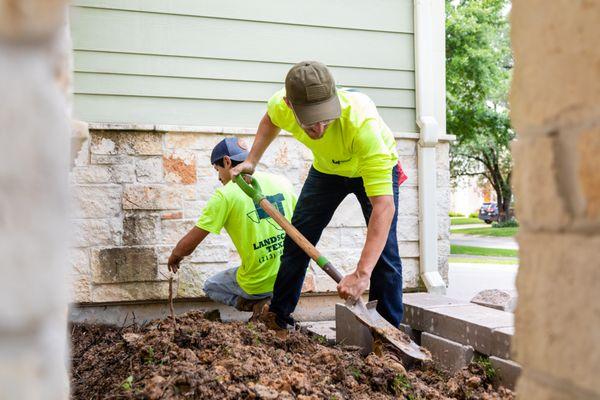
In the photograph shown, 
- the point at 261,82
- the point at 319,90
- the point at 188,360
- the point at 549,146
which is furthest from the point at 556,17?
the point at 261,82

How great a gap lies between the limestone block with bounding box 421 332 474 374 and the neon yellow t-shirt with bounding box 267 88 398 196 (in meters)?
0.96

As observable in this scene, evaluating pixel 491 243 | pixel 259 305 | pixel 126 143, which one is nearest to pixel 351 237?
pixel 259 305

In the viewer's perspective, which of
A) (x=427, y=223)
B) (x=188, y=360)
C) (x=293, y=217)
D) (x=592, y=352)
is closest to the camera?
(x=592, y=352)

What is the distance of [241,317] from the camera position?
15.6ft

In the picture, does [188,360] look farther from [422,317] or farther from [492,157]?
[492,157]

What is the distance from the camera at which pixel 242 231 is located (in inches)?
158

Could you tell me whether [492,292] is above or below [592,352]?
below

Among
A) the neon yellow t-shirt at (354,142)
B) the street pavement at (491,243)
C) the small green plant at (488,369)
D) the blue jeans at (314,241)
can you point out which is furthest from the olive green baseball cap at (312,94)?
the street pavement at (491,243)

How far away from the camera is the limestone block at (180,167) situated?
4.55 meters

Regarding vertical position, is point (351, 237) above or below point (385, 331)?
above

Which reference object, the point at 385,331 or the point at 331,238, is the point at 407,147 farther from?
the point at 385,331

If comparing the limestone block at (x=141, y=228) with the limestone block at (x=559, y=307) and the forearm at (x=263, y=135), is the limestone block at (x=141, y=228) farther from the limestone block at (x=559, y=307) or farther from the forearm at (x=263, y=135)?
the limestone block at (x=559, y=307)

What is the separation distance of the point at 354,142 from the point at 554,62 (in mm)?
2139

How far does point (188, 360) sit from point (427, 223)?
276 cm
